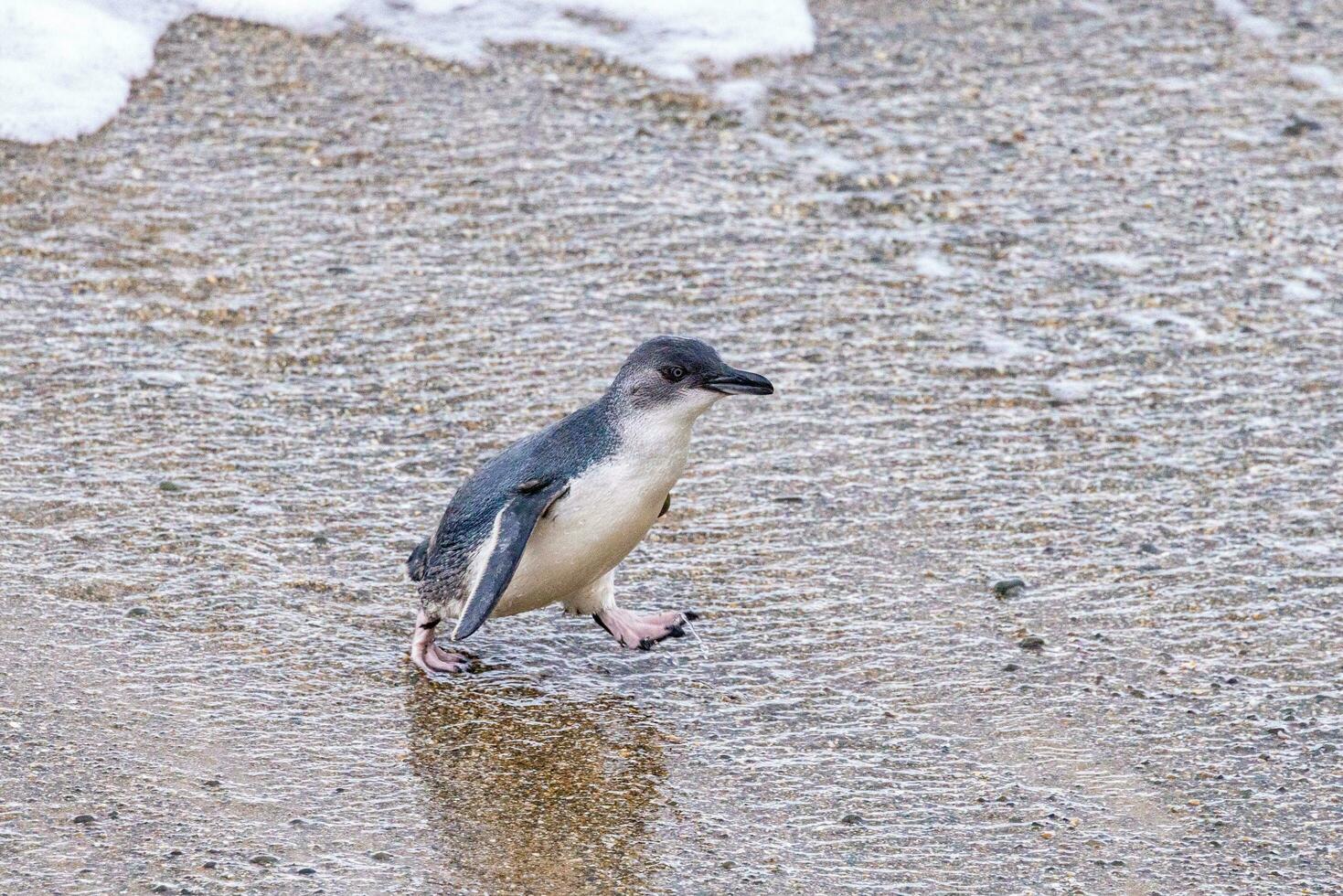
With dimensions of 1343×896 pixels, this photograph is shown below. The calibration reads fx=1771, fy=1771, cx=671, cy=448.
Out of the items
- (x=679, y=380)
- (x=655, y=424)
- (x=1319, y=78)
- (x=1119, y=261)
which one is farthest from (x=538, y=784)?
(x=1319, y=78)

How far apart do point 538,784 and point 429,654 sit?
554mm

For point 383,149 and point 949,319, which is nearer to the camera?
point 949,319

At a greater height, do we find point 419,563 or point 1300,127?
point 1300,127

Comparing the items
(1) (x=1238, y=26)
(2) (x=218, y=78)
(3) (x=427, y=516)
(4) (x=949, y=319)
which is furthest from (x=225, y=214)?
(1) (x=1238, y=26)

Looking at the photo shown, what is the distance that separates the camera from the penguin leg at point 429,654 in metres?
4.11

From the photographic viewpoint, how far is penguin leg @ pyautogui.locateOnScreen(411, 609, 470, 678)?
411cm

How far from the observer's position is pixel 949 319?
588 centimetres

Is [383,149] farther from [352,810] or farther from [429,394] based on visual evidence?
[352,810]

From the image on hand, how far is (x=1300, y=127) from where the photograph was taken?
7.15 meters

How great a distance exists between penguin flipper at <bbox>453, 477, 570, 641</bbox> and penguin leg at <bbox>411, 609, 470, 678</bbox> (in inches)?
7.5

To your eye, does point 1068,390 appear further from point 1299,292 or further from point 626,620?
point 626,620

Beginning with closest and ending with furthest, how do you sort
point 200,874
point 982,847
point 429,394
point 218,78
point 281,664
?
point 200,874
point 982,847
point 281,664
point 429,394
point 218,78

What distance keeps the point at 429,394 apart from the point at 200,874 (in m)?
2.29

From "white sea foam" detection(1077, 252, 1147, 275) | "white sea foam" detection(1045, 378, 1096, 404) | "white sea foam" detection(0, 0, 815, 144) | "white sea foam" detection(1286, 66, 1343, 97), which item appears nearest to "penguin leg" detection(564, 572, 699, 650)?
"white sea foam" detection(1045, 378, 1096, 404)
